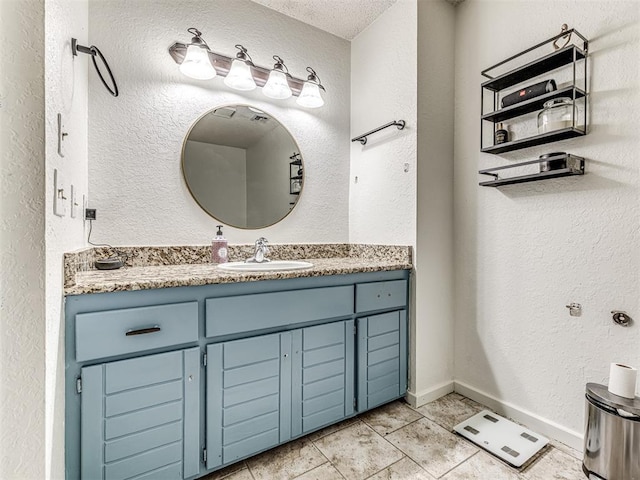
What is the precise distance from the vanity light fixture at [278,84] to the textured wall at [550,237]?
1081mm

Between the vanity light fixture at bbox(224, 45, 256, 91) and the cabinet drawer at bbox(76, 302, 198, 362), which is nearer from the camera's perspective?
the cabinet drawer at bbox(76, 302, 198, 362)

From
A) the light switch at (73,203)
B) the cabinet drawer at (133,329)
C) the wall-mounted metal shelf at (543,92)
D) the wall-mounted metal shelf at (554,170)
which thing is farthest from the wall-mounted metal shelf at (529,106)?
the light switch at (73,203)

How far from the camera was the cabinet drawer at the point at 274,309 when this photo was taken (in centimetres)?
125

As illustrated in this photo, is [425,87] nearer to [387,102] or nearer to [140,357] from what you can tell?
[387,102]

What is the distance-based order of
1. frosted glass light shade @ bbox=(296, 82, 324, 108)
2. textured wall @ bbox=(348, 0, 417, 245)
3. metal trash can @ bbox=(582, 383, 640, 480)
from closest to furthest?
metal trash can @ bbox=(582, 383, 640, 480), textured wall @ bbox=(348, 0, 417, 245), frosted glass light shade @ bbox=(296, 82, 324, 108)

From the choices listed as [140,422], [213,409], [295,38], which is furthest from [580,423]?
[295,38]

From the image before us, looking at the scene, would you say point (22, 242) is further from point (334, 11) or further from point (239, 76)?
point (334, 11)

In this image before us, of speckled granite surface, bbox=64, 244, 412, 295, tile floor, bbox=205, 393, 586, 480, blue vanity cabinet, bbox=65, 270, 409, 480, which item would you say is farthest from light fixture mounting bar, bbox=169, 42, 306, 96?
tile floor, bbox=205, 393, 586, 480

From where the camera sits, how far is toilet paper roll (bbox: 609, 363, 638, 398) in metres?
1.23

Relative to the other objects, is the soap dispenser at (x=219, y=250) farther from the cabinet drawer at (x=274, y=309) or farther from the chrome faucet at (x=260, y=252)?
the cabinet drawer at (x=274, y=309)

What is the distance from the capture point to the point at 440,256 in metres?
1.95

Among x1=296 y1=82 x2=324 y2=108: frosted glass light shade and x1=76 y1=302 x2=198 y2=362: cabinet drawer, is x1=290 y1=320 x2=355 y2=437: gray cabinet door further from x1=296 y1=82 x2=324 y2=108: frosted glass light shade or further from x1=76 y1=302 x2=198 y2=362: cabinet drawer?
x1=296 y1=82 x2=324 y2=108: frosted glass light shade

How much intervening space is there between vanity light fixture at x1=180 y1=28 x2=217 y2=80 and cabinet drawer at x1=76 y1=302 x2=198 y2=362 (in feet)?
4.08

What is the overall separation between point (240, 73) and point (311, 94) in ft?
1.57
